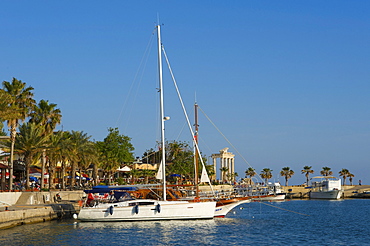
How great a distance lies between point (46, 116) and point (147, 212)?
97.4ft

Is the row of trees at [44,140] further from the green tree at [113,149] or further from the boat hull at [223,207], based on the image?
the boat hull at [223,207]

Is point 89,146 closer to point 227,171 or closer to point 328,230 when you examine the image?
point 328,230

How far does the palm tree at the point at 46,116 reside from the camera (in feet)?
224

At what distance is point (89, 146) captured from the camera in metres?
82.2

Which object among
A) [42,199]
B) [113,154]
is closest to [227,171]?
[113,154]

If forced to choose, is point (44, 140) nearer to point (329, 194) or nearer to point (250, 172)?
point (329, 194)

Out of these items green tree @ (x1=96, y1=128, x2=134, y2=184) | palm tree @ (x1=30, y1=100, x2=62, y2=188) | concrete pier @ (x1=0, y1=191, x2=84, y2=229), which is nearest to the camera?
concrete pier @ (x1=0, y1=191, x2=84, y2=229)

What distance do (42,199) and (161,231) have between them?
22.2 metres

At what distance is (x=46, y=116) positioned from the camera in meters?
69.4

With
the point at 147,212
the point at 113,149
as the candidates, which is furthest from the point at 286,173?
the point at 147,212

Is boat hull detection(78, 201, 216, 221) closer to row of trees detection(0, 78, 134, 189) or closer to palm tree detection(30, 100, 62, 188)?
row of trees detection(0, 78, 134, 189)

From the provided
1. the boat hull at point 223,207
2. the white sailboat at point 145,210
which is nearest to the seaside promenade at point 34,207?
the white sailboat at point 145,210

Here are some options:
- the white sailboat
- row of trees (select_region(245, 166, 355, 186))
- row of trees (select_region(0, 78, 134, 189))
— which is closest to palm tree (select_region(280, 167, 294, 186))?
row of trees (select_region(245, 166, 355, 186))

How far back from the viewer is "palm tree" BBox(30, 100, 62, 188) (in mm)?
68375
